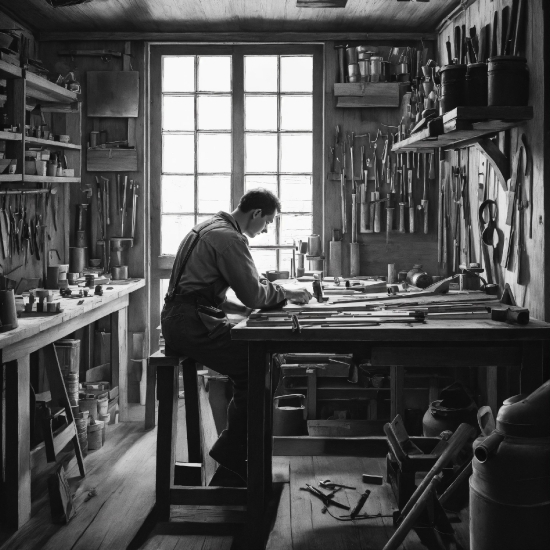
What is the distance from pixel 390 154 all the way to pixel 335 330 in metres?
3.19

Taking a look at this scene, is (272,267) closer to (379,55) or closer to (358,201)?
(358,201)

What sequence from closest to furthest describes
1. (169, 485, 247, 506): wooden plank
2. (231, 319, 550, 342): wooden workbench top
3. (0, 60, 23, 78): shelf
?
1. (231, 319, 550, 342): wooden workbench top
2. (169, 485, 247, 506): wooden plank
3. (0, 60, 23, 78): shelf

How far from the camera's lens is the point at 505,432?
2.90 meters

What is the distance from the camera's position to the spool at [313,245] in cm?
599

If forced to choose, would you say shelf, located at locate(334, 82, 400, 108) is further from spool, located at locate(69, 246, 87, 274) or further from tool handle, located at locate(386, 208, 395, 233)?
spool, located at locate(69, 246, 87, 274)

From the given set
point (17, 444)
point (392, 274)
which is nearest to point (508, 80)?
point (392, 274)

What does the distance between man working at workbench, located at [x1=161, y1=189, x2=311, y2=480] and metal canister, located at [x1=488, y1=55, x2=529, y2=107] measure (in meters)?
1.56

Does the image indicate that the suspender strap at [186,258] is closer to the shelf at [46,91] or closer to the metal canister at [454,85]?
the metal canister at [454,85]

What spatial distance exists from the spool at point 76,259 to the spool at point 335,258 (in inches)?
80.7

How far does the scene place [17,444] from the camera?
148 inches

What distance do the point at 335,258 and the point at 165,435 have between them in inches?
112

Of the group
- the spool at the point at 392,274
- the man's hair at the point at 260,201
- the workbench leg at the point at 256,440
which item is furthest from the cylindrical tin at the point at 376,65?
the workbench leg at the point at 256,440

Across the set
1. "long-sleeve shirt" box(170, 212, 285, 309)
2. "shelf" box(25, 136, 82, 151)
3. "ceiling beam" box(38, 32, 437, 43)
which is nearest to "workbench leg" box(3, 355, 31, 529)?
"long-sleeve shirt" box(170, 212, 285, 309)

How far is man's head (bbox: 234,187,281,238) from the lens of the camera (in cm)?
423
